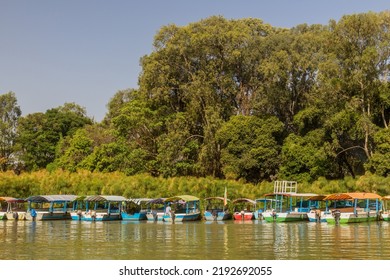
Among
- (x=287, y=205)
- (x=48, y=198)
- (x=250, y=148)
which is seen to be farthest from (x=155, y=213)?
(x=250, y=148)

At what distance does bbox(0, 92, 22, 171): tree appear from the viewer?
206 feet

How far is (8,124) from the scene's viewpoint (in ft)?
209

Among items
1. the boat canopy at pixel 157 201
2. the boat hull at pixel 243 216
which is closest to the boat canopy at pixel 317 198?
the boat hull at pixel 243 216

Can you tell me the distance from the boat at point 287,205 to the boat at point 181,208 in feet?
15.1

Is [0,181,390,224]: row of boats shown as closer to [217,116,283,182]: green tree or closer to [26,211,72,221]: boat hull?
[26,211,72,221]: boat hull

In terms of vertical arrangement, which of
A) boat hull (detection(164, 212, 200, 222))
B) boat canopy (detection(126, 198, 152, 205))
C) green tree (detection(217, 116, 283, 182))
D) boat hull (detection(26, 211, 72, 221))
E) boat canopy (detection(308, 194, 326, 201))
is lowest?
boat hull (detection(26, 211, 72, 221))

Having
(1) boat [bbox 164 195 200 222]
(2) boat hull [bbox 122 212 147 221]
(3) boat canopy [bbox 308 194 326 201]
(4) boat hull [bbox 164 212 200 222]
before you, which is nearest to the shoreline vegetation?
(1) boat [bbox 164 195 200 222]

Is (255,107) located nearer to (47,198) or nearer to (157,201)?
(157,201)

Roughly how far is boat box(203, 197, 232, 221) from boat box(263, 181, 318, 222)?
266 cm

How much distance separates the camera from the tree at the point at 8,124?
6272 centimetres

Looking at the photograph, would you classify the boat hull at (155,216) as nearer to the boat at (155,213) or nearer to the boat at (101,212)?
the boat at (155,213)

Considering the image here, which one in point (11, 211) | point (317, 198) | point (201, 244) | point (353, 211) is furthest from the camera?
point (11, 211)

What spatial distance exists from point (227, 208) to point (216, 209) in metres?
1.81
